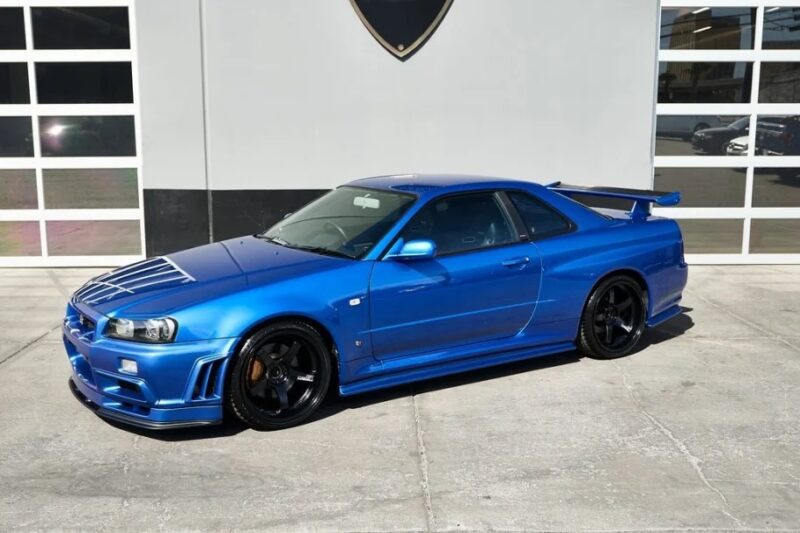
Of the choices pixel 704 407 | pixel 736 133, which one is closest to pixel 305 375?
pixel 704 407

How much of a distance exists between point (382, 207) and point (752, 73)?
6.04 m

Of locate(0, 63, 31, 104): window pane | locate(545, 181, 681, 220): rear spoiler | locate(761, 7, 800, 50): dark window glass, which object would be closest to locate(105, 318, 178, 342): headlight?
locate(545, 181, 681, 220): rear spoiler

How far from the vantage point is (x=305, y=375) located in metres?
4.55

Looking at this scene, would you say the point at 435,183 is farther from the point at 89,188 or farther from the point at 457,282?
the point at 89,188

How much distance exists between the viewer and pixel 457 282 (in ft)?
16.4

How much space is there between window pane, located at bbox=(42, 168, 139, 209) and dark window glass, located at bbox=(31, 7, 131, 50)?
1.42 m

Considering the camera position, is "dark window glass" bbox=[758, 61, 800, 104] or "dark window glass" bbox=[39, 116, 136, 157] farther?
"dark window glass" bbox=[758, 61, 800, 104]

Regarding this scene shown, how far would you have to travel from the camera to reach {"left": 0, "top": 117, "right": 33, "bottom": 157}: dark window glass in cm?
909

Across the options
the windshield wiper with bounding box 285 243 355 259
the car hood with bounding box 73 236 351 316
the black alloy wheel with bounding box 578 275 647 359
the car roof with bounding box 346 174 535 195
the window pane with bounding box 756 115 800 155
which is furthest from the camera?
the window pane with bounding box 756 115 800 155

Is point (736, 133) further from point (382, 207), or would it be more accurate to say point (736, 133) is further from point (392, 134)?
point (382, 207)

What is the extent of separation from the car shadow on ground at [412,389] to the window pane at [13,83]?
583 centimetres

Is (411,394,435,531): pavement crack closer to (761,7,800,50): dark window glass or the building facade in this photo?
the building facade

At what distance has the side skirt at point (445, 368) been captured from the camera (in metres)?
4.77

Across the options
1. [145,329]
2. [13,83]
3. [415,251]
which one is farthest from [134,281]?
[13,83]
